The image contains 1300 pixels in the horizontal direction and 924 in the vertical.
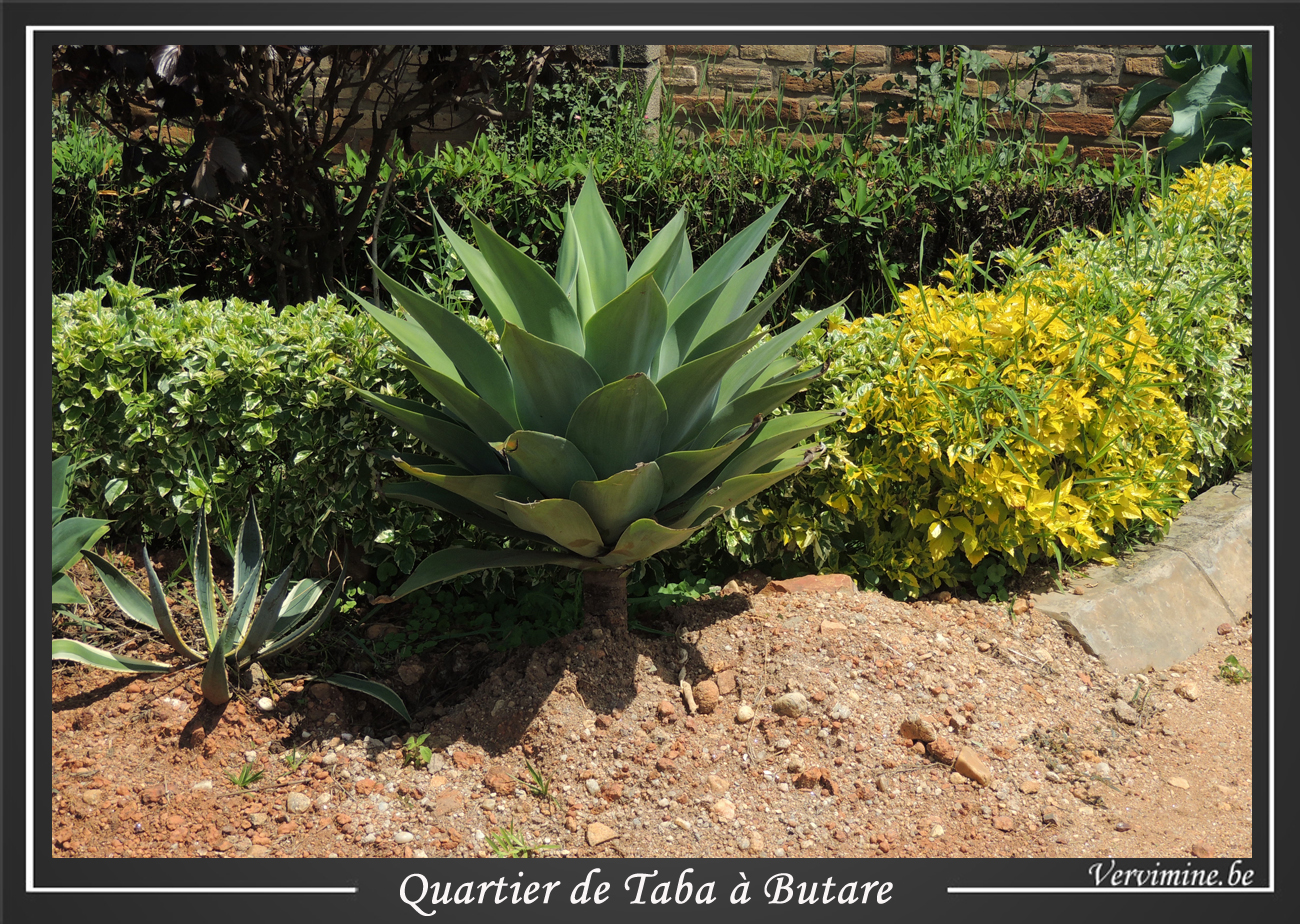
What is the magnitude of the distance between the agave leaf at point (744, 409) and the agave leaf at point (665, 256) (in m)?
0.33

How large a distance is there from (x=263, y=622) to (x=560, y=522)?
2.97ft

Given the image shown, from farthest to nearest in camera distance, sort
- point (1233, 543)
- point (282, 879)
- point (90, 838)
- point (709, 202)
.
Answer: point (709, 202)
point (1233, 543)
point (90, 838)
point (282, 879)

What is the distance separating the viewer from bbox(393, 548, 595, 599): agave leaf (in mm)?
2363

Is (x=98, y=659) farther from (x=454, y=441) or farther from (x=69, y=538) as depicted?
(x=454, y=441)

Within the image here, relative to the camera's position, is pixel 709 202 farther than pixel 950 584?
Yes

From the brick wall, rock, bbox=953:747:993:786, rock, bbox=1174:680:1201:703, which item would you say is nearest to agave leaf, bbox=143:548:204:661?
rock, bbox=953:747:993:786

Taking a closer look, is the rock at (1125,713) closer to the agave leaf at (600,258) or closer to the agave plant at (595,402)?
the agave plant at (595,402)

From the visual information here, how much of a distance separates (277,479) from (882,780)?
2.01 m

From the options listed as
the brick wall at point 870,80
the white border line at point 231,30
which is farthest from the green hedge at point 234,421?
the brick wall at point 870,80

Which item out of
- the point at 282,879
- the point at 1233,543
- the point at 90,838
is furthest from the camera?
the point at 1233,543

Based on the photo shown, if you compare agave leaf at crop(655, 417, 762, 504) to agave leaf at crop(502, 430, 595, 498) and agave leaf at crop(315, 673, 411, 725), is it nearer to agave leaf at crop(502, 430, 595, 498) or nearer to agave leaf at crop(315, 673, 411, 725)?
agave leaf at crop(502, 430, 595, 498)

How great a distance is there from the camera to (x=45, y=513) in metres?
1.76

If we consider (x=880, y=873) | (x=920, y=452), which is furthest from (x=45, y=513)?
(x=920, y=452)

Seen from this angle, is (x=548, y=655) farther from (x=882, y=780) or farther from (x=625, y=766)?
(x=882, y=780)
